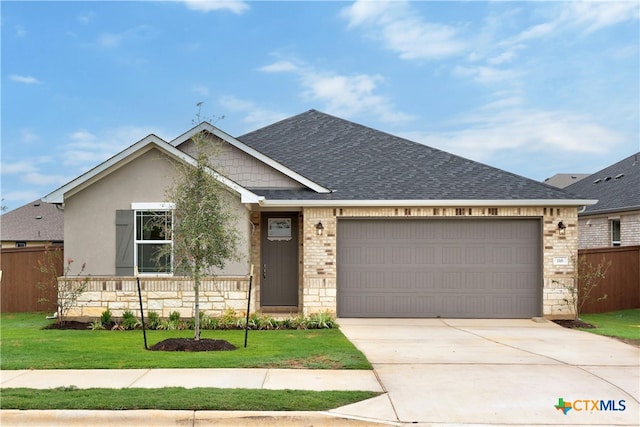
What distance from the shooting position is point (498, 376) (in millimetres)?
8336

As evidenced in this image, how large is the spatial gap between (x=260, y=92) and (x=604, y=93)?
10978mm

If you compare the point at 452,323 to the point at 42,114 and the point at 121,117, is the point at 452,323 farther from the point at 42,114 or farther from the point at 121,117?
the point at 42,114

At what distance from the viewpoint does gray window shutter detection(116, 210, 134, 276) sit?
546 inches

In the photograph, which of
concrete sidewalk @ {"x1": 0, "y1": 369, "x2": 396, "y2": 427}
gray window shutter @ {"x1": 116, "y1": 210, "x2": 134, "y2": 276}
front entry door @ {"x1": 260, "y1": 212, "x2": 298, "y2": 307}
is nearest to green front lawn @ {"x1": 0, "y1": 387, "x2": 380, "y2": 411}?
concrete sidewalk @ {"x1": 0, "y1": 369, "x2": 396, "y2": 427}

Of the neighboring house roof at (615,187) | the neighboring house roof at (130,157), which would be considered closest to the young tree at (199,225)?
the neighboring house roof at (130,157)

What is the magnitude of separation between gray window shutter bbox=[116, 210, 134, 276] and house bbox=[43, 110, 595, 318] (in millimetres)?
24

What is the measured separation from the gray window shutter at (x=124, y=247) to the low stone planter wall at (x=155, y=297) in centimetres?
22

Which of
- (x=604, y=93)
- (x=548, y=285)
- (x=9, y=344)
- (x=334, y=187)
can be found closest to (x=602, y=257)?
(x=548, y=285)

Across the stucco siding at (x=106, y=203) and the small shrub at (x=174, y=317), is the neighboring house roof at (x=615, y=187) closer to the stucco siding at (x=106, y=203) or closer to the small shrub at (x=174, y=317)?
the stucco siding at (x=106, y=203)

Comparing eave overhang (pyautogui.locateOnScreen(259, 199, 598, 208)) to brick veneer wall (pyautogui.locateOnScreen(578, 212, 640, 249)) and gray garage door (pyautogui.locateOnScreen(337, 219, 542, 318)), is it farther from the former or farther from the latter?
brick veneer wall (pyautogui.locateOnScreen(578, 212, 640, 249))

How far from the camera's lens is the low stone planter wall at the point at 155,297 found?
45.4ft

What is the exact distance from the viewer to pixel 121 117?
16.4 metres

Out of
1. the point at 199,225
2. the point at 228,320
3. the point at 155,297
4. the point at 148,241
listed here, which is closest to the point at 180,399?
the point at 199,225

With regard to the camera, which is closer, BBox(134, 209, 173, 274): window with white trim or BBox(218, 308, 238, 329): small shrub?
BBox(218, 308, 238, 329): small shrub
